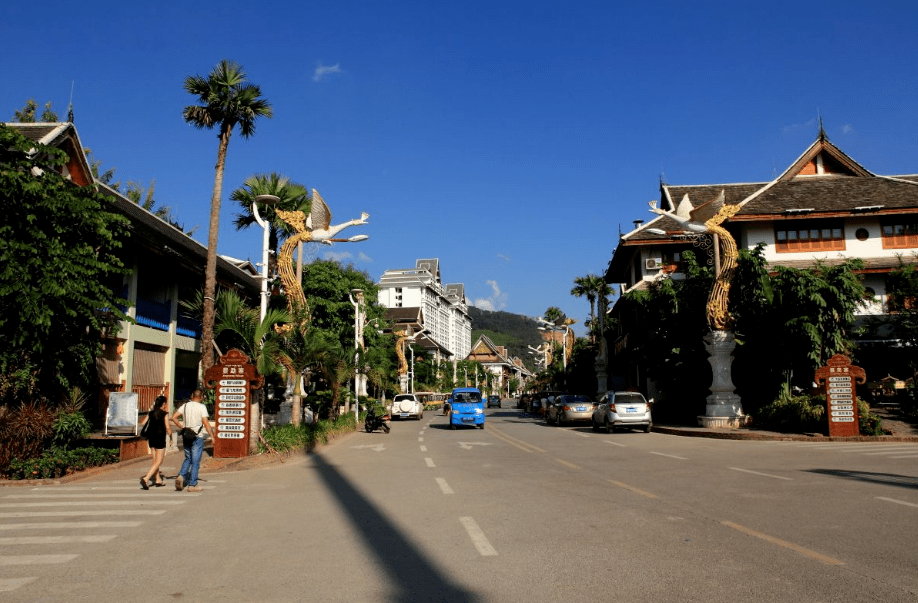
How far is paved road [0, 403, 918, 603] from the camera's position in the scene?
18.8ft

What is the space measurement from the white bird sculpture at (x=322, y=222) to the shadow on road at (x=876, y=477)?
51.1 ft

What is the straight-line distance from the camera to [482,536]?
775 cm

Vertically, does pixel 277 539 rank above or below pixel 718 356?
→ below

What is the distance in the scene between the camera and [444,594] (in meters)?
5.51

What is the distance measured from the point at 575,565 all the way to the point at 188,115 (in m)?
20.0

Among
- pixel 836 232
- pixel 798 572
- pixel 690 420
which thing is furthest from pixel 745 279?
pixel 798 572

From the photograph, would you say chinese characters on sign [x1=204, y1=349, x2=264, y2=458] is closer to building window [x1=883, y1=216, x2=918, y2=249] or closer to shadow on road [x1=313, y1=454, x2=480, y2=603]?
shadow on road [x1=313, y1=454, x2=480, y2=603]

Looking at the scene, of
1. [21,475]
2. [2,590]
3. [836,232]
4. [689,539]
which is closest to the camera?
[2,590]

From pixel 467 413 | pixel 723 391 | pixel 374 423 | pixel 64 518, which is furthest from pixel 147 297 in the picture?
pixel 723 391

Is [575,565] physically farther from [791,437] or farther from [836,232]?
[836,232]

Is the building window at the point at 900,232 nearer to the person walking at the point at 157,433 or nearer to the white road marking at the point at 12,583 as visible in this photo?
the person walking at the point at 157,433

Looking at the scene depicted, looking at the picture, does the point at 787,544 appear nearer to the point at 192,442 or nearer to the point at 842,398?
the point at 192,442

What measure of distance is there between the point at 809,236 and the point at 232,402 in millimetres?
33180

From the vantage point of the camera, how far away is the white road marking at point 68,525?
348 inches
